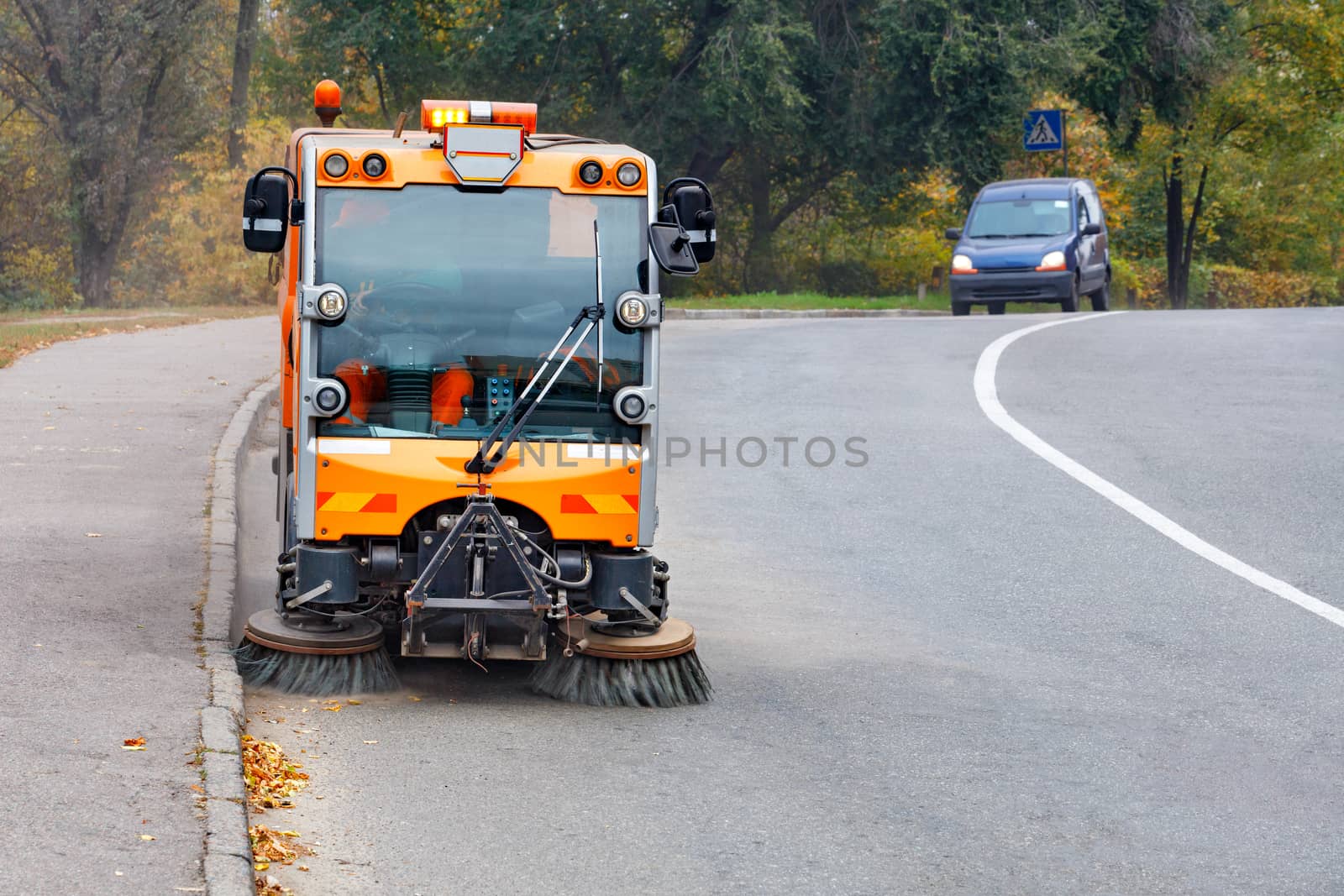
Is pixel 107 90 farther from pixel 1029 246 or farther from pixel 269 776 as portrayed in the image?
pixel 269 776

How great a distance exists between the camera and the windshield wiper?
709 centimetres

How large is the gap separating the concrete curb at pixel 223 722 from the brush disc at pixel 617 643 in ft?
4.57

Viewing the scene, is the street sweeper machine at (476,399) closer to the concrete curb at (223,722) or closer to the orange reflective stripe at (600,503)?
the orange reflective stripe at (600,503)

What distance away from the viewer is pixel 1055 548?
11.0 m

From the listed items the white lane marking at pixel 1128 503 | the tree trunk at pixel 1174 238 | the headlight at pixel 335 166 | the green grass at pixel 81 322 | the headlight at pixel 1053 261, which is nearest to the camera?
the headlight at pixel 335 166

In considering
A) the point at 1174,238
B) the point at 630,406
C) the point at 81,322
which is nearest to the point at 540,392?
the point at 630,406

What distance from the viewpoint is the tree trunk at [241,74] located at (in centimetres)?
4194

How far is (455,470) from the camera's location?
7.11 metres

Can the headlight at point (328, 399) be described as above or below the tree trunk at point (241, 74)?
below

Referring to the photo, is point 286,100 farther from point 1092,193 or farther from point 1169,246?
point 1169,246

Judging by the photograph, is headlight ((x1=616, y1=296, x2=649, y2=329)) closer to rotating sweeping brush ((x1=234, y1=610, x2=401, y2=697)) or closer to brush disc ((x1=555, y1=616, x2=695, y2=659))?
brush disc ((x1=555, y1=616, x2=695, y2=659))

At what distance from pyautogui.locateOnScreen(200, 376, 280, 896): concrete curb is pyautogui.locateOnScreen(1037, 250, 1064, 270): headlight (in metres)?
16.7

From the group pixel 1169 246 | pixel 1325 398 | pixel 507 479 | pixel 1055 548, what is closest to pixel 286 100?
pixel 1169 246

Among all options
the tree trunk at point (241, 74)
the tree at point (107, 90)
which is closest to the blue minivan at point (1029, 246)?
the tree at point (107, 90)
